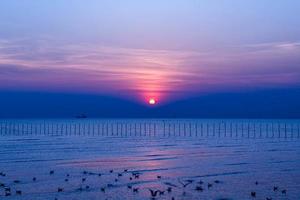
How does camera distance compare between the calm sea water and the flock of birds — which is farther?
the calm sea water

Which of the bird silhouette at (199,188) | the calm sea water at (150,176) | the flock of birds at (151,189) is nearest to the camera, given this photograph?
the flock of birds at (151,189)

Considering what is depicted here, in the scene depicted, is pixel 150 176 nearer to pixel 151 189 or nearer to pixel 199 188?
pixel 151 189

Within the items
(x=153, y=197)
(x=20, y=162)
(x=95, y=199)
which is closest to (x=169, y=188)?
(x=153, y=197)

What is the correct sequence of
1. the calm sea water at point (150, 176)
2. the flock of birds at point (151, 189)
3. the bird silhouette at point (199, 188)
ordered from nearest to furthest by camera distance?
the flock of birds at point (151, 189), the calm sea water at point (150, 176), the bird silhouette at point (199, 188)

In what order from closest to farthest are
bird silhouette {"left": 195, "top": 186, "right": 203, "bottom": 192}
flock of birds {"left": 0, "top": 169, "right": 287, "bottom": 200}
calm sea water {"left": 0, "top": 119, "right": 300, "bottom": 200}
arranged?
1. flock of birds {"left": 0, "top": 169, "right": 287, "bottom": 200}
2. calm sea water {"left": 0, "top": 119, "right": 300, "bottom": 200}
3. bird silhouette {"left": 195, "top": 186, "right": 203, "bottom": 192}

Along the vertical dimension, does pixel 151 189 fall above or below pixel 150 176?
below

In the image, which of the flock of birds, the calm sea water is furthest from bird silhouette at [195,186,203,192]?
the calm sea water

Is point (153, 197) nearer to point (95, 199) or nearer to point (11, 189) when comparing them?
point (95, 199)

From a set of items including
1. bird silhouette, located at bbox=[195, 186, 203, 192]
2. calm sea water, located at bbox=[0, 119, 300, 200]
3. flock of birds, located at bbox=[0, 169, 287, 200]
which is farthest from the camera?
bird silhouette, located at bbox=[195, 186, 203, 192]

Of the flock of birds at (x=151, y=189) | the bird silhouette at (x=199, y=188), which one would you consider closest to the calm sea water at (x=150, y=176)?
the flock of birds at (x=151, y=189)

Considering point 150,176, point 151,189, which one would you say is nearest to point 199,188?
point 151,189

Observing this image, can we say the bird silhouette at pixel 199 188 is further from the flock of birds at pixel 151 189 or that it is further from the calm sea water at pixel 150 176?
the calm sea water at pixel 150 176

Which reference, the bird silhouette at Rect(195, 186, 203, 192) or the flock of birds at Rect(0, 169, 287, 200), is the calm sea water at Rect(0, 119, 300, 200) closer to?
the flock of birds at Rect(0, 169, 287, 200)

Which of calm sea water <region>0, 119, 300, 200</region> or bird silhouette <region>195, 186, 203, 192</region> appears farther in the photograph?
bird silhouette <region>195, 186, 203, 192</region>
